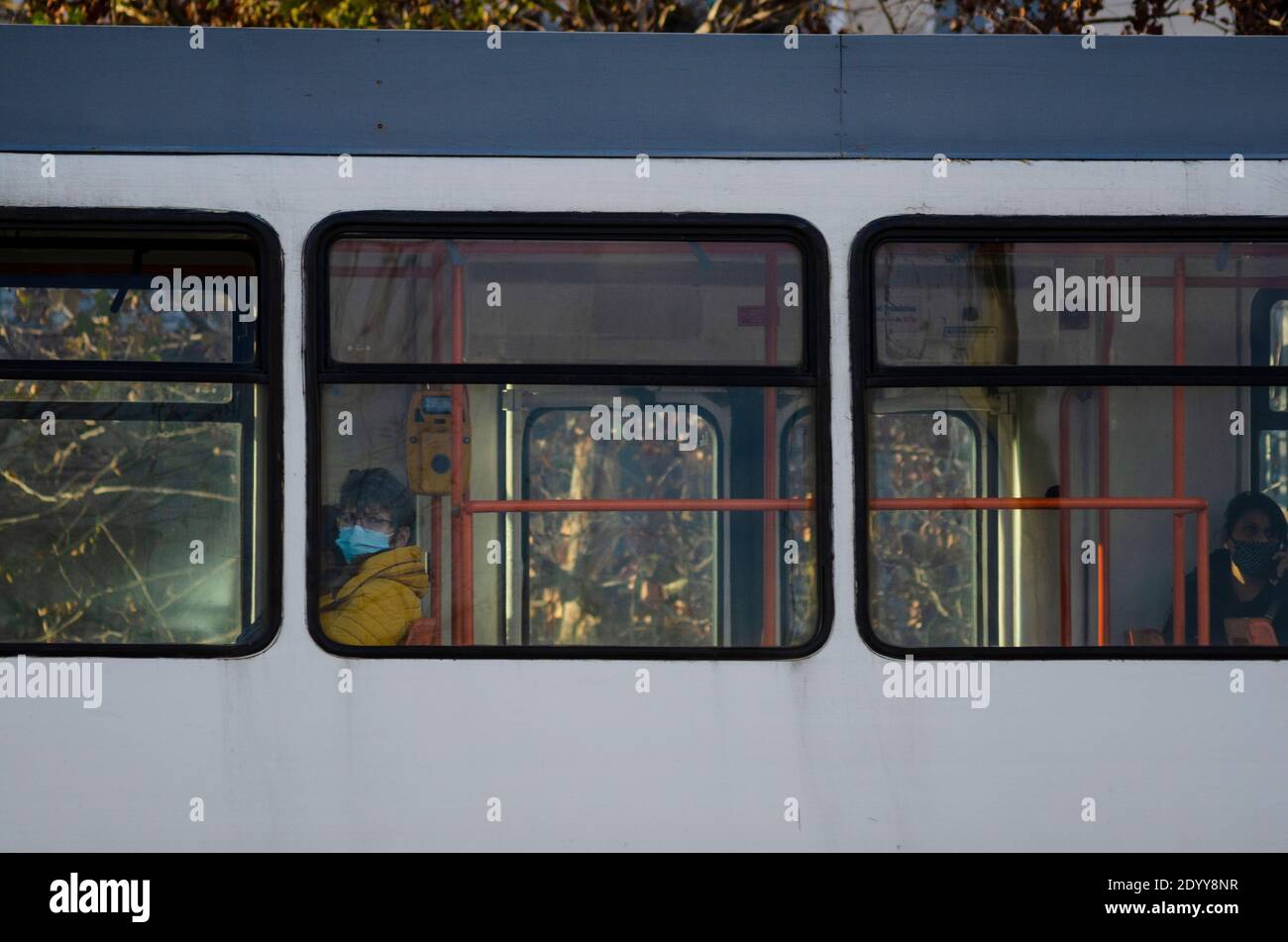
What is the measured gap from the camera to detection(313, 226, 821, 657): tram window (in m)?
3.53

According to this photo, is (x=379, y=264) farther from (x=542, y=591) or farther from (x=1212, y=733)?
(x=1212, y=733)

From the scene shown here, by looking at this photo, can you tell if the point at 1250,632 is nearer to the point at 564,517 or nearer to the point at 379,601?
the point at 564,517

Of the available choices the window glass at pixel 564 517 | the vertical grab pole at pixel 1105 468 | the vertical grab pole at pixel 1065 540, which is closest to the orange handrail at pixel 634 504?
the window glass at pixel 564 517

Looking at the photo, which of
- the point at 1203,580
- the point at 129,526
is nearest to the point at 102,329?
the point at 129,526

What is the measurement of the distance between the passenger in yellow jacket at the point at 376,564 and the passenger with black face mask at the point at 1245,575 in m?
2.07

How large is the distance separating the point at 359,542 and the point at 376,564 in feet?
0.25

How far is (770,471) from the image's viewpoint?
11.7 feet

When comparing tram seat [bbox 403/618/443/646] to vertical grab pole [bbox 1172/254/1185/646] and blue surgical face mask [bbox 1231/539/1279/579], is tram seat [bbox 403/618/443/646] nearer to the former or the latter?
vertical grab pole [bbox 1172/254/1185/646]

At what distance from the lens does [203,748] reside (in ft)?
11.4

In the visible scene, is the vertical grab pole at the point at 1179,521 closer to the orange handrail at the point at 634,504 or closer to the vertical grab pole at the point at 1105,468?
the vertical grab pole at the point at 1105,468

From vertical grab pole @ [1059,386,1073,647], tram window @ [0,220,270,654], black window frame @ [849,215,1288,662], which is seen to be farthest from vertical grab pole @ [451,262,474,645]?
vertical grab pole @ [1059,386,1073,647]

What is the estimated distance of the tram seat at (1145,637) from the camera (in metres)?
3.59

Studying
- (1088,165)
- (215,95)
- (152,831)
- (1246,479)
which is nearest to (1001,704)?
(1246,479)

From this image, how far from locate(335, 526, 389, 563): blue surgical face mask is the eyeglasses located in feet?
0.04
